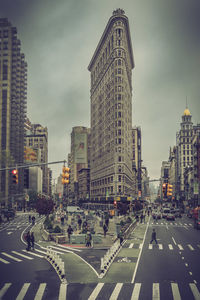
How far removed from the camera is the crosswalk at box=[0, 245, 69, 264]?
27.7 metres

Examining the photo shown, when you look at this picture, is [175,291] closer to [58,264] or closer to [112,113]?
[58,264]

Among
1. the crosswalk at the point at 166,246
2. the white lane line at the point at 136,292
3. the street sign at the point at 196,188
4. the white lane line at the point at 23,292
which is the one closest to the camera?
the white lane line at the point at 136,292

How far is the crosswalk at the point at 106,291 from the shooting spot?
17016 mm

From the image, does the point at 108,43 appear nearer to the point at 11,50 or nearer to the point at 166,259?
the point at 11,50

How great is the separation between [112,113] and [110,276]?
107m

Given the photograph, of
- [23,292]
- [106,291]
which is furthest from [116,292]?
[23,292]

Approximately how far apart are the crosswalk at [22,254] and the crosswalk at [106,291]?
803 centimetres

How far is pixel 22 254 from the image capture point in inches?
1182

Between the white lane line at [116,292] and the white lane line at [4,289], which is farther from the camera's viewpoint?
the white lane line at [4,289]

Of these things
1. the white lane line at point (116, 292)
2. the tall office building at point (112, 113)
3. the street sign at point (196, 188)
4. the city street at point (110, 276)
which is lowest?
the city street at point (110, 276)

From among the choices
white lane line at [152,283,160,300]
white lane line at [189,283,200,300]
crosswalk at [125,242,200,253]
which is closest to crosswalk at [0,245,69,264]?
crosswalk at [125,242,200,253]

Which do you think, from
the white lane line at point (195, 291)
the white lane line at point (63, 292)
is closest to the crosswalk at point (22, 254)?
the white lane line at point (63, 292)

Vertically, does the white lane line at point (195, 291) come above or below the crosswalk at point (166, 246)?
above

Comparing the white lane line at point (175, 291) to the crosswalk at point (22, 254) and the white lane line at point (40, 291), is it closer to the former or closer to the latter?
the white lane line at point (40, 291)
